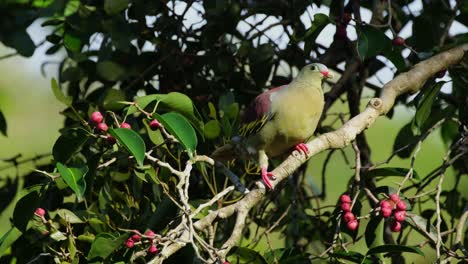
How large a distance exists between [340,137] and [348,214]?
0.23m

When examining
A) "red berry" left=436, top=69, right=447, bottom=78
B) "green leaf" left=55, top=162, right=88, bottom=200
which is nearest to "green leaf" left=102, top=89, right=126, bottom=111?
"green leaf" left=55, top=162, right=88, bottom=200

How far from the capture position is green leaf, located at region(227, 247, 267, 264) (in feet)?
7.67

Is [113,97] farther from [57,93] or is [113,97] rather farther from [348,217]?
[348,217]

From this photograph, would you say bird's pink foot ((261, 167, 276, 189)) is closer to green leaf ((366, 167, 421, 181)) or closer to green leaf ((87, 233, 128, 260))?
green leaf ((366, 167, 421, 181))

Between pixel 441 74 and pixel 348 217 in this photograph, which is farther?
pixel 441 74

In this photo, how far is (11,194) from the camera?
3.01 metres

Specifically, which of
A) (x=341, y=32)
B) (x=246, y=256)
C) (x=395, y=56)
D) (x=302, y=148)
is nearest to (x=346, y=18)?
(x=341, y=32)

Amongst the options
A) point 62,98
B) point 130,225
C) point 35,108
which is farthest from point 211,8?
point 35,108

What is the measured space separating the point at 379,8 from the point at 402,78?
53 centimetres

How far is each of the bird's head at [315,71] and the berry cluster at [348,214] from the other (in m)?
0.68

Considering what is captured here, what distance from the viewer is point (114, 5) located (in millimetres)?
2797

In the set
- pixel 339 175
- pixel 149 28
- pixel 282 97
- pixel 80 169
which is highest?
pixel 149 28

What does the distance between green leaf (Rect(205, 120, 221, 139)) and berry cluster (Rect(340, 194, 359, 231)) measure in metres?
0.43

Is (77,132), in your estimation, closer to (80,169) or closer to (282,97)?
(80,169)
